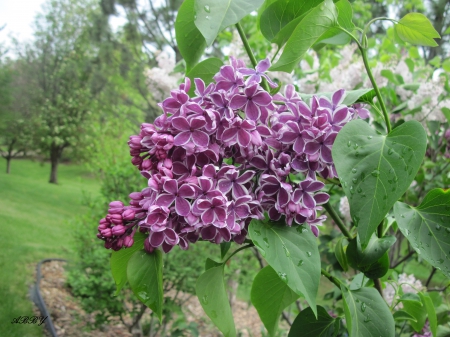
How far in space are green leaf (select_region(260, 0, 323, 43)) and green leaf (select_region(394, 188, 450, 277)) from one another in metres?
0.25

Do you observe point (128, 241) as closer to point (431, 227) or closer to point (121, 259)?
point (121, 259)

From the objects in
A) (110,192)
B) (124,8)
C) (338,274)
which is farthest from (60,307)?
(124,8)

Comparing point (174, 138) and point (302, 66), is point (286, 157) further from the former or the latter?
point (302, 66)

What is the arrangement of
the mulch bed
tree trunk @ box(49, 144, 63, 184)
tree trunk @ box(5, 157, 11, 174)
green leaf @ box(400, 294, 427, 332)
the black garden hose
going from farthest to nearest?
tree trunk @ box(49, 144, 63, 184)
tree trunk @ box(5, 157, 11, 174)
the mulch bed
the black garden hose
green leaf @ box(400, 294, 427, 332)

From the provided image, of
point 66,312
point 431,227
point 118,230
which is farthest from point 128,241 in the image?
point 66,312

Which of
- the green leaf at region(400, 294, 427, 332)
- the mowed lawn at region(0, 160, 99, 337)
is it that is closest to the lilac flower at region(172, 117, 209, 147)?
the green leaf at region(400, 294, 427, 332)

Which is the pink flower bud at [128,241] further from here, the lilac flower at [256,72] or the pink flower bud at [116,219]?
the lilac flower at [256,72]

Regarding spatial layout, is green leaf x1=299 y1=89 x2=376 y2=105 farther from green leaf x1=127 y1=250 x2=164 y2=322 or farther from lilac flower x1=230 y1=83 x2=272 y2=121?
green leaf x1=127 y1=250 x2=164 y2=322

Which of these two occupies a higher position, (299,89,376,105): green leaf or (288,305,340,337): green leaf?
(299,89,376,105): green leaf

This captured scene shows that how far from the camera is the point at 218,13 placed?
1.14ft

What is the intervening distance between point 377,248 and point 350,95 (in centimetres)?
19

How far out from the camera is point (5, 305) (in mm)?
1617

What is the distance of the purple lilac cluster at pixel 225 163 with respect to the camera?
0.35 m

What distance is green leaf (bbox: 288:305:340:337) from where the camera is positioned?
1.62ft
